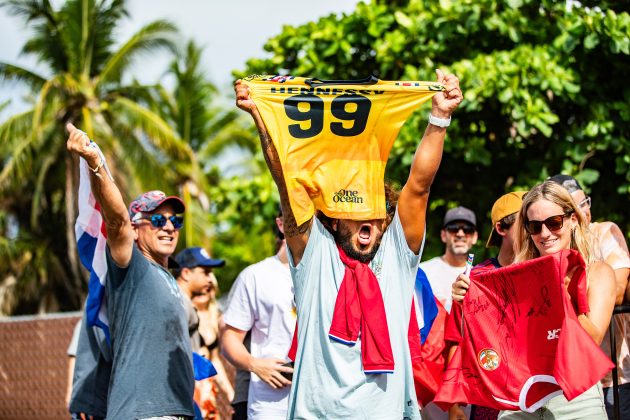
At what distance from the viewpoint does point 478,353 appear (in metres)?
4.34

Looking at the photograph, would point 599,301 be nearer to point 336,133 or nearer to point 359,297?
point 359,297

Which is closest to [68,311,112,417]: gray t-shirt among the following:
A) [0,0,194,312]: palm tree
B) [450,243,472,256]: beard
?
[450,243,472,256]: beard

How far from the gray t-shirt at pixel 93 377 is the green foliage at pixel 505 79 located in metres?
4.73

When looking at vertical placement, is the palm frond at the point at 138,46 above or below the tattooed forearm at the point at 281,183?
above

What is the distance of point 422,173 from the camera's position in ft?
13.2

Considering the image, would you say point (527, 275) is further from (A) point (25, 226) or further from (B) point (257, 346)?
(A) point (25, 226)

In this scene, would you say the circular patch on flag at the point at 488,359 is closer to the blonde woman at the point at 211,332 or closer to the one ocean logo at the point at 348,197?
the one ocean logo at the point at 348,197

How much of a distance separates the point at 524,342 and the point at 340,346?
878 millimetres

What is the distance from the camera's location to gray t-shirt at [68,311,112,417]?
4.88 metres

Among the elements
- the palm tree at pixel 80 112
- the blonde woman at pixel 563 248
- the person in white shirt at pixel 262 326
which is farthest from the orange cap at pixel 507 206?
the palm tree at pixel 80 112

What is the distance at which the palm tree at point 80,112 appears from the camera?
78.3ft

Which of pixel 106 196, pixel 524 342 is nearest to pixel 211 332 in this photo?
pixel 106 196

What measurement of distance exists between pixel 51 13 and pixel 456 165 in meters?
17.4

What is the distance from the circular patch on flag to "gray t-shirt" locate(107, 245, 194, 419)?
62.6 inches
